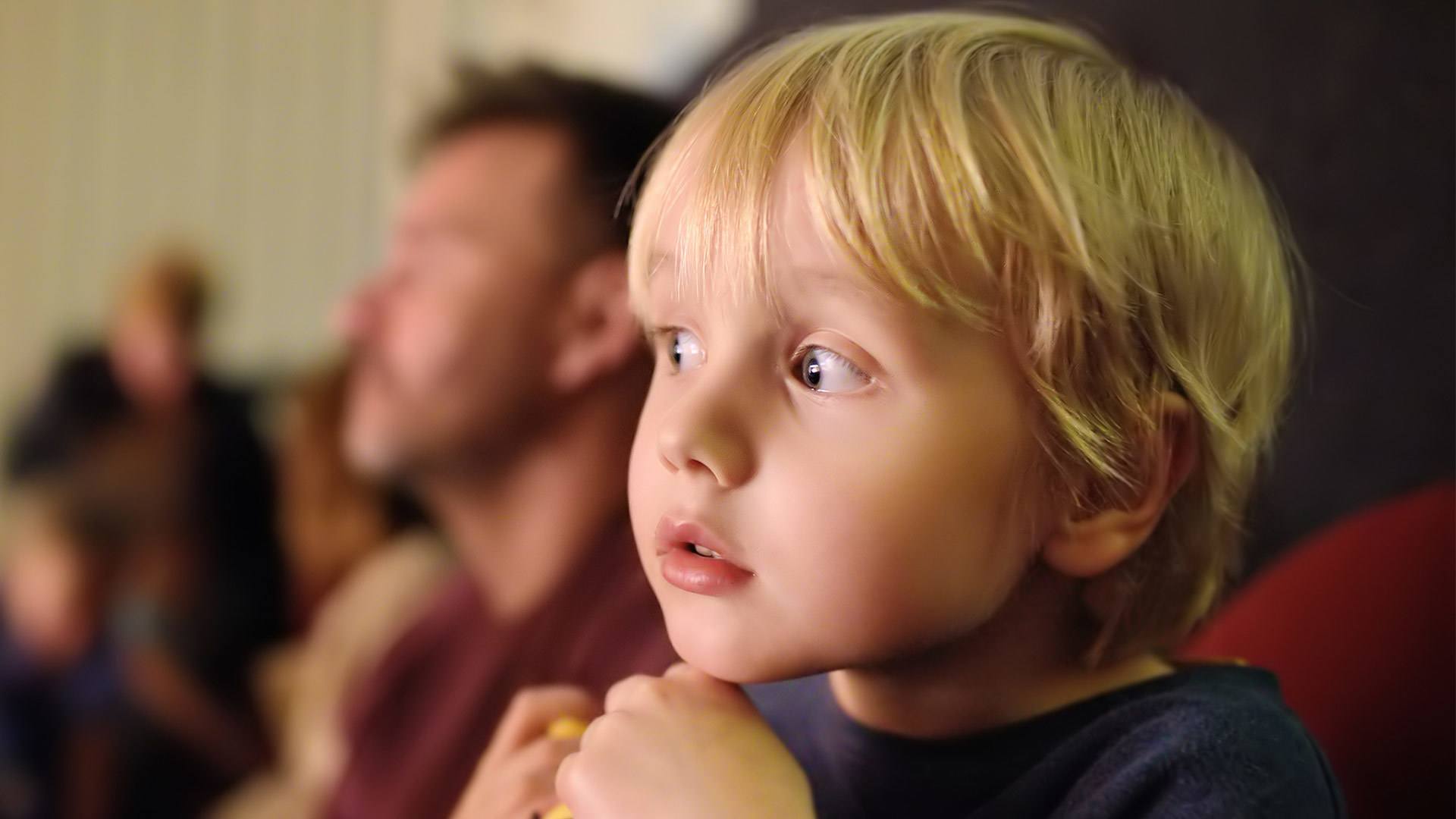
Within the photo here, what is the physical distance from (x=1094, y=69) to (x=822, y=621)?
19cm

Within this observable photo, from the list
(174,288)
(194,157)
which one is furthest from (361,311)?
(194,157)

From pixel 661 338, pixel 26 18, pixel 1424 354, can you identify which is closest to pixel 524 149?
pixel 661 338

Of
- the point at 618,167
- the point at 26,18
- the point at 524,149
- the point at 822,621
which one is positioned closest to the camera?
the point at 822,621

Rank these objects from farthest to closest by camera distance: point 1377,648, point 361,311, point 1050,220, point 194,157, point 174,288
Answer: point 194,157
point 174,288
point 361,311
point 1377,648
point 1050,220

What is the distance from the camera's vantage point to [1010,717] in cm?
42

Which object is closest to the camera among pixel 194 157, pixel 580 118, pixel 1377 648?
pixel 1377 648

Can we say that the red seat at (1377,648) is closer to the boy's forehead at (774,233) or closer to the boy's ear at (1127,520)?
the boy's ear at (1127,520)

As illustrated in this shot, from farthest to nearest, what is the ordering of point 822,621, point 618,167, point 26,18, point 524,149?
point 26,18 < point 524,149 < point 618,167 < point 822,621

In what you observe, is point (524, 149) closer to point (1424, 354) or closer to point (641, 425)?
point (641, 425)

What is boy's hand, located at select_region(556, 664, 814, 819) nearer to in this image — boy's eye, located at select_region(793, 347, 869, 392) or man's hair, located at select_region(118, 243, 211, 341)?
boy's eye, located at select_region(793, 347, 869, 392)

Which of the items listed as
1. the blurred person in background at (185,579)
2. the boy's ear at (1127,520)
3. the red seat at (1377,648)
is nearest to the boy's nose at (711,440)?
the boy's ear at (1127,520)

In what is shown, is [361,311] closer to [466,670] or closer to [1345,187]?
[466,670]

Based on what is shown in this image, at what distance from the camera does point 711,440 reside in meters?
0.36

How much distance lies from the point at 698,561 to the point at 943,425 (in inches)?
3.1
